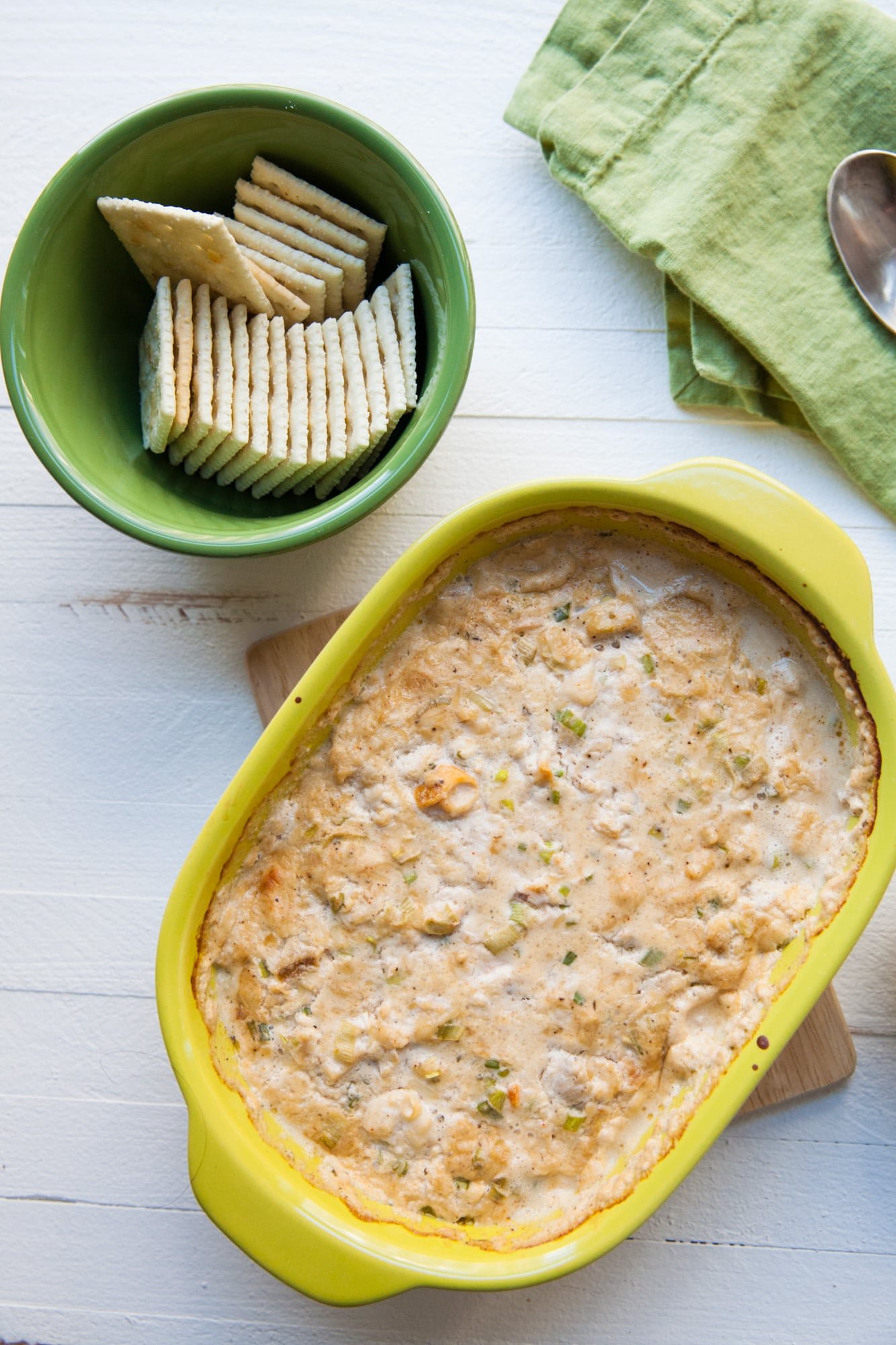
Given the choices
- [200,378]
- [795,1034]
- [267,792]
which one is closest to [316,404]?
[200,378]

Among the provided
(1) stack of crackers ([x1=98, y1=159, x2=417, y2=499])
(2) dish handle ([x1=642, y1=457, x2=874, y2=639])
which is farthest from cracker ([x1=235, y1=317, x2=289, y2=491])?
(2) dish handle ([x1=642, y1=457, x2=874, y2=639])

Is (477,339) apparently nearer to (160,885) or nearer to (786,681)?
(786,681)

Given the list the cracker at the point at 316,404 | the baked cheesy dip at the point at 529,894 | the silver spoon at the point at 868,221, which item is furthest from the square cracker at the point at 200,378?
the silver spoon at the point at 868,221

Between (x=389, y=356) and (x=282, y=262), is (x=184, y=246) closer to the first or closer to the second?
(x=282, y=262)

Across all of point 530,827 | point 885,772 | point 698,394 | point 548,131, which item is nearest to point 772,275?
point 698,394

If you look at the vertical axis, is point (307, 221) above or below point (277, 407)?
above

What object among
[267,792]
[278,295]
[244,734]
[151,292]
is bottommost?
[244,734]

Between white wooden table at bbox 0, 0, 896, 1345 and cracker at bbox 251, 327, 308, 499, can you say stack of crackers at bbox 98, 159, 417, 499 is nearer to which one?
cracker at bbox 251, 327, 308, 499
